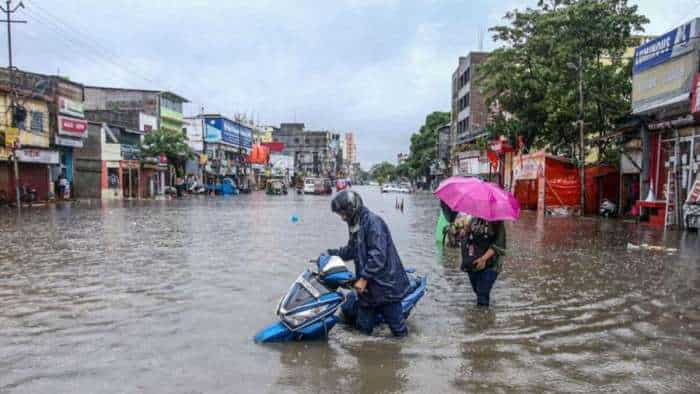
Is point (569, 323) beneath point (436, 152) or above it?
beneath

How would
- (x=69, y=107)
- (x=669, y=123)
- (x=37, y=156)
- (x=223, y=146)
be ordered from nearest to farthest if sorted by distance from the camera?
(x=669, y=123) < (x=37, y=156) < (x=69, y=107) < (x=223, y=146)

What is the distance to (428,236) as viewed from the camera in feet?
51.6

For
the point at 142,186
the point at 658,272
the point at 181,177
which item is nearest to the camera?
the point at 658,272

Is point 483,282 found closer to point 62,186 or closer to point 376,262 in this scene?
point 376,262

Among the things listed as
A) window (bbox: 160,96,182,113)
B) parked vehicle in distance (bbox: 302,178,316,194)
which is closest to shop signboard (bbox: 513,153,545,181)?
parked vehicle in distance (bbox: 302,178,316,194)

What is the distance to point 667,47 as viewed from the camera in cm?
1758

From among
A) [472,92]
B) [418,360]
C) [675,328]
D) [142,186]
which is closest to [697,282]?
[675,328]

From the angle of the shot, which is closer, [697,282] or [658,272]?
[697,282]

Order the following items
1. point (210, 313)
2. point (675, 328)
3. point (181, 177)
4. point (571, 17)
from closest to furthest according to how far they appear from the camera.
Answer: point (675, 328) → point (210, 313) → point (571, 17) → point (181, 177)

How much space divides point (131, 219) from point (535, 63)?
19.4 m

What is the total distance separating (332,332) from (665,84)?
53.6 feet

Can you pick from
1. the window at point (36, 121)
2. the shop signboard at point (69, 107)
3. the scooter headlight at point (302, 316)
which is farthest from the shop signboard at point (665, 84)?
the shop signboard at point (69, 107)

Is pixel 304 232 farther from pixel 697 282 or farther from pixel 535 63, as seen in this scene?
pixel 535 63

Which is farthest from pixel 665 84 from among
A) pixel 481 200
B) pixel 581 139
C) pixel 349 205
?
pixel 349 205
